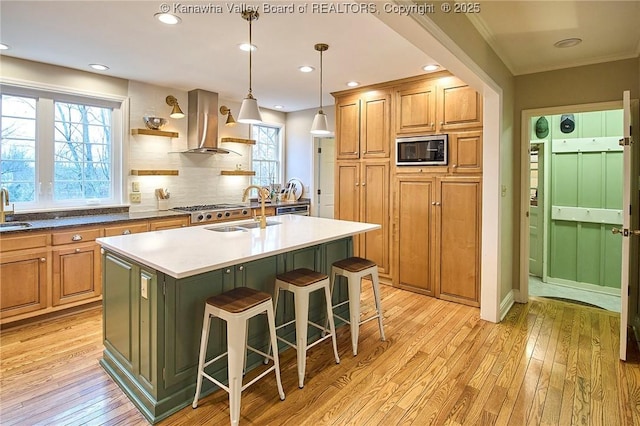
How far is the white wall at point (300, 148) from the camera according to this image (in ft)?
18.8

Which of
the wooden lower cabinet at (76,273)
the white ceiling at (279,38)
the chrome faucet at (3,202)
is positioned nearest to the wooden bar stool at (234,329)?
the white ceiling at (279,38)

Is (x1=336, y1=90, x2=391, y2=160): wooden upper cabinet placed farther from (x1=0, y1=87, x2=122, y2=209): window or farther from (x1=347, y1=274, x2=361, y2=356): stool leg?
(x1=0, y1=87, x2=122, y2=209): window

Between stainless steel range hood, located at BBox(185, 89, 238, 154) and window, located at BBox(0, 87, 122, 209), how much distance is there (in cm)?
83

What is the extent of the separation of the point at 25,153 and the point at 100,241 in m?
2.10

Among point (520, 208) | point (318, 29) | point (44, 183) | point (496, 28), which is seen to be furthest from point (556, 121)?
point (44, 183)

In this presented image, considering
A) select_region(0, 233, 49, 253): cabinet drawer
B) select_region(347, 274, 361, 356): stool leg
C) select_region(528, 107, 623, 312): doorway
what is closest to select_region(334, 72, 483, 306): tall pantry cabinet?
select_region(528, 107, 623, 312): doorway

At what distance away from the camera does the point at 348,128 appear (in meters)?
4.50

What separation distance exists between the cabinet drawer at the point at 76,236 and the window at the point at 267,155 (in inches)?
101

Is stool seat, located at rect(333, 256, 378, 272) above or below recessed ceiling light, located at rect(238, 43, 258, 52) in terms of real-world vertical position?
below

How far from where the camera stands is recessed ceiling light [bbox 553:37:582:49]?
281 centimetres

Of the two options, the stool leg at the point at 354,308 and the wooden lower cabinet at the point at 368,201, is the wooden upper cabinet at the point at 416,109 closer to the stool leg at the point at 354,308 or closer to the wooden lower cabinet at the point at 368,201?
the wooden lower cabinet at the point at 368,201

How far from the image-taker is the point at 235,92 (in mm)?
4684

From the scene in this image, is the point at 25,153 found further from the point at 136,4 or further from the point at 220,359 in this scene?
the point at 220,359

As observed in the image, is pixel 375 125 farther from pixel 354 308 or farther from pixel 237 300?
pixel 237 300
